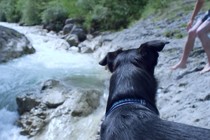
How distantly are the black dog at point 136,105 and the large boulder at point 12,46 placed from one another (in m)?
8.50

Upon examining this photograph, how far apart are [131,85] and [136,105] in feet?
0.67

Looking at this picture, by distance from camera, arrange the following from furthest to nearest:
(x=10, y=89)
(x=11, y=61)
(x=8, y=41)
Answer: (x=8, y=41)
(x=11, y=61)
(x=10, y=89)

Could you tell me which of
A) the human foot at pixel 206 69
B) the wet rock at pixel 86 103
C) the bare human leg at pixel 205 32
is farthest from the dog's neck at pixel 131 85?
the wet rock at pixel 86 103

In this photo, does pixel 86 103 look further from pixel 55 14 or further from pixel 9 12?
pixel 9 12

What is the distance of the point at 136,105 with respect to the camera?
2799mm

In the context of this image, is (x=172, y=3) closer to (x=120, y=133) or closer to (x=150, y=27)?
(x=150, y=27)

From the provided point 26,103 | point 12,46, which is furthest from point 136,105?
point 12,46

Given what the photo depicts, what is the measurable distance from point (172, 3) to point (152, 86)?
1122cm

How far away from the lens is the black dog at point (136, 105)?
2502 millimetres

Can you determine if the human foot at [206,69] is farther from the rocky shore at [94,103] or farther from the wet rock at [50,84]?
the wet rock at [50,84]

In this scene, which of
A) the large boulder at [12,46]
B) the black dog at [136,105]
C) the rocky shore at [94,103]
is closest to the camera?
the black dog at [136,105]

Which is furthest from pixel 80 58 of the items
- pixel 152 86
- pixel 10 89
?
pixel 152 86

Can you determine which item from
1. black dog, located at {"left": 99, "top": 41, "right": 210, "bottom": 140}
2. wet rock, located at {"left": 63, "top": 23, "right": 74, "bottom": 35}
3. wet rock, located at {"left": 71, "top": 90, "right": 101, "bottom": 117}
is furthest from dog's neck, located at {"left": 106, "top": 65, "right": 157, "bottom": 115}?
wet rock, located at {"left": 63, "top": 23, "right": 74, "bottom": 35}

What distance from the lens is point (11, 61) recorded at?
11289mm
